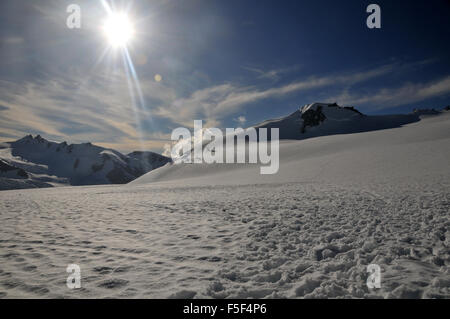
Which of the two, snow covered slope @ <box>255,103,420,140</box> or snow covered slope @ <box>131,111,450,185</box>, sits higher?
snow covered slope @ <box>255,103,420,140</box>

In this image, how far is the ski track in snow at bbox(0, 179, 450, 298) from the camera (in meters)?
4.25

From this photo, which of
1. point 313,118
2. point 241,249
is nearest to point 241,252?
point 241,249

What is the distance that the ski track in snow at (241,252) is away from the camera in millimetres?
4246

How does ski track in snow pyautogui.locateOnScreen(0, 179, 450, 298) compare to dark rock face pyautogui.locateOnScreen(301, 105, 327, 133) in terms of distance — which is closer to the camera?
ski track in snow pyautogui.locateOnScreen(0, 179, 450, 298)

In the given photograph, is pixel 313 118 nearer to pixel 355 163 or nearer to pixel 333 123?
pixel 333 123

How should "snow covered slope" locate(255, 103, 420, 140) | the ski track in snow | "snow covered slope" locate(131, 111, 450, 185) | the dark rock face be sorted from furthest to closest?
the dark rock face, "snow covered slope" locate(255, 103, 420, 140), "snow covered slope" locate(131, 111, 450, 185), the ski track in snow

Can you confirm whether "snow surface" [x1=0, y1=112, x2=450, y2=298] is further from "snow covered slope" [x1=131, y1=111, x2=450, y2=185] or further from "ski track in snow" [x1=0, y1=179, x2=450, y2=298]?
"snow covered slope" [x1=131, y1=111, x2=450, y2=185]

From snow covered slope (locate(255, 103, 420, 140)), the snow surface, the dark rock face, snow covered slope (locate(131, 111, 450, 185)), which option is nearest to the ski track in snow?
the snow surface

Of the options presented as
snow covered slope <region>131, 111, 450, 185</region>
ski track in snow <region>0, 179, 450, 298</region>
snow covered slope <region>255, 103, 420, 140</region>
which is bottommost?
ski track in snow <region>0, 179, 450, 298</region>

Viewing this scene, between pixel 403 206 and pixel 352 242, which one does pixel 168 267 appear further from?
pixel 403 206

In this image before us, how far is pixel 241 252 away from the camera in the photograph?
5965 mm
